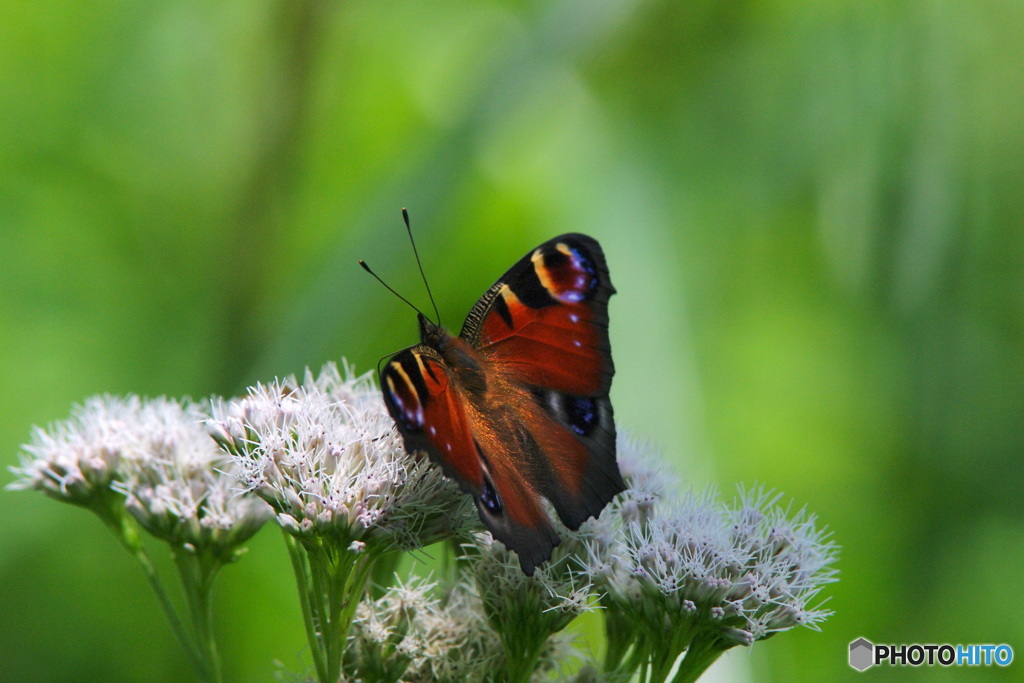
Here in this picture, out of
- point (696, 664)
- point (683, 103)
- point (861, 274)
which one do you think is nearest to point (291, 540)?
point (696, 664)

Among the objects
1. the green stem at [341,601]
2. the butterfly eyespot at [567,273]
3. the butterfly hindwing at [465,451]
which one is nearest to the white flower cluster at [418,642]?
the green stem at [341,601]

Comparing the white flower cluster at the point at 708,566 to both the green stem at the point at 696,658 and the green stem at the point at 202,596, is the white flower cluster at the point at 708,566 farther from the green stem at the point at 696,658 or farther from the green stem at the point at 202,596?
the green stem at the point at 202,596

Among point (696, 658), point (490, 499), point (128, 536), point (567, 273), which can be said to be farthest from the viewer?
point (128, 536)

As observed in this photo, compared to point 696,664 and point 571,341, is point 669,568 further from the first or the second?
point 571,341

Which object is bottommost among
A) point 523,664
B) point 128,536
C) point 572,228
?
point 523,664

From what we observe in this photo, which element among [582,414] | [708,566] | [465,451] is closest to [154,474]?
[465,451]

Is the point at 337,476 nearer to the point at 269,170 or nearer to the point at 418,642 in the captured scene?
the point at 418,642

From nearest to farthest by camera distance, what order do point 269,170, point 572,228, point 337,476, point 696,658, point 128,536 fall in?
point 337,476 < point 696,658 < point 128,536 < point 572,228 < point 269,170
